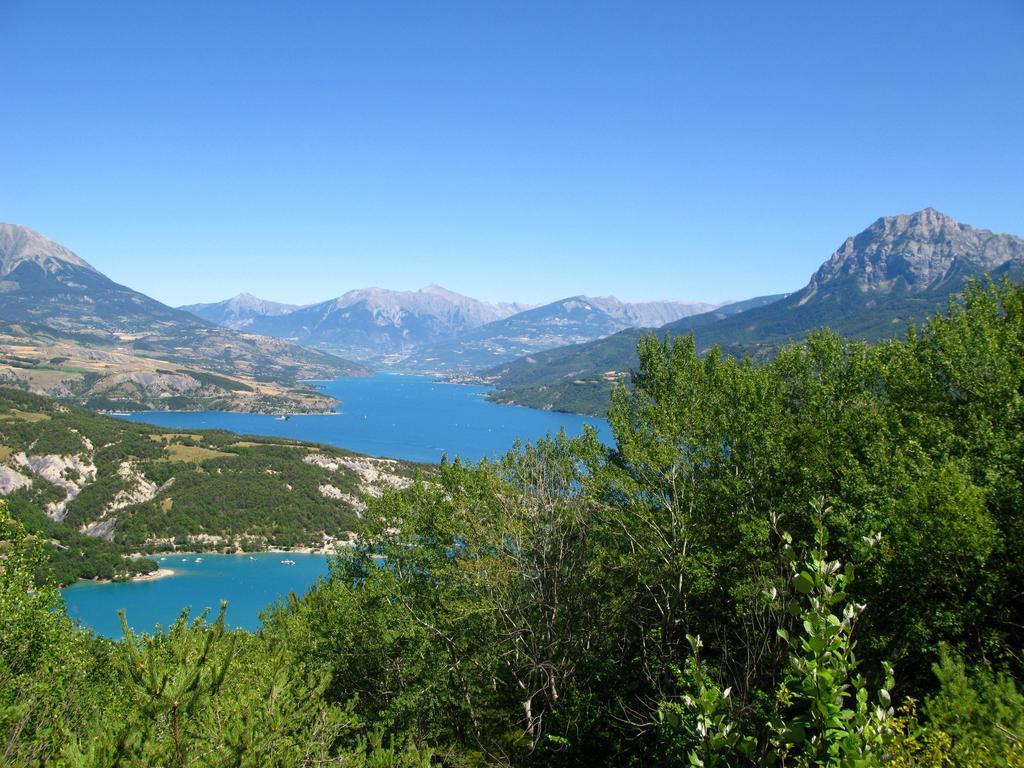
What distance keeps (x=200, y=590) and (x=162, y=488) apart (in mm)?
43724

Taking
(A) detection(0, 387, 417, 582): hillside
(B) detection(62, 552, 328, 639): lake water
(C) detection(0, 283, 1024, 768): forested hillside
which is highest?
(C) detection(0, 283, 1024, 768): forested hillside

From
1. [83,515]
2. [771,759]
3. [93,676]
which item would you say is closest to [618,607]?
[771,759]

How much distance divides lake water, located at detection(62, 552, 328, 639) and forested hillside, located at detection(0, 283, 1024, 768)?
234 ft

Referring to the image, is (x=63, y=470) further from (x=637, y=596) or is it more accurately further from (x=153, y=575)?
(x=637, y=596)

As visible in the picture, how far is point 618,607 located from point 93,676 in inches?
674

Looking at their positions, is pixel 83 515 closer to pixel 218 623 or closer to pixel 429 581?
pixel 429 581

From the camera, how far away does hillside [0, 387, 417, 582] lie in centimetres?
11612

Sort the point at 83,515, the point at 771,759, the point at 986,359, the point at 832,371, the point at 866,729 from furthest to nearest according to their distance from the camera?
the point at 83,515 → the point at 832,371 → the point at 986,359 → the point at 771,759 → the point at 866,729

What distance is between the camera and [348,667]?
66.6 feet

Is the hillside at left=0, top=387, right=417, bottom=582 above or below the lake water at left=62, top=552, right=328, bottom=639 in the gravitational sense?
above

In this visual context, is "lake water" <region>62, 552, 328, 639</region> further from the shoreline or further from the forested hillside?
the forested hillside

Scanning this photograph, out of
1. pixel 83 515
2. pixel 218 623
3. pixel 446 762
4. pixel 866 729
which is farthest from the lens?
pixel 83 515

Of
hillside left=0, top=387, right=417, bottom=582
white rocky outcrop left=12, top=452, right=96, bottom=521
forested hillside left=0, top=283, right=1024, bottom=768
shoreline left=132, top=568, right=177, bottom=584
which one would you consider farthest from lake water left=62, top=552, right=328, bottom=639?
forested hillside left=0, top=283, right=1024, bottom=768

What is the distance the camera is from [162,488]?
131125 millimetres
